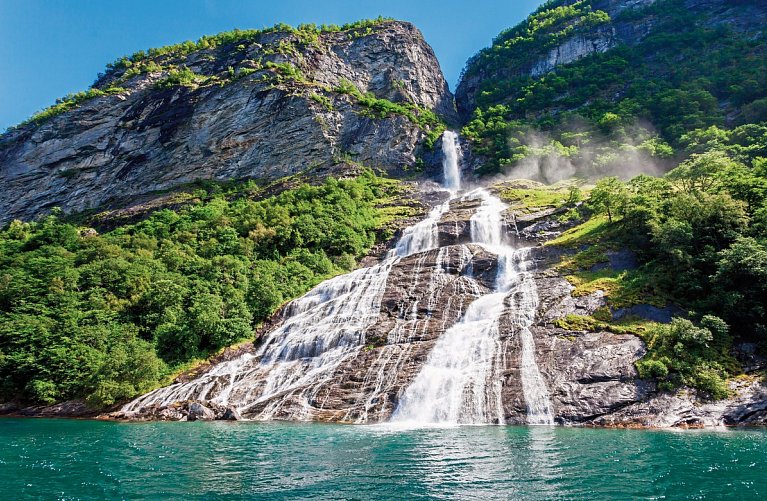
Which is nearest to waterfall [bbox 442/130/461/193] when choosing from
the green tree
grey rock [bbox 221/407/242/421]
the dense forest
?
the dense forest

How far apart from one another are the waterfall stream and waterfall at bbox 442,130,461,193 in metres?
28.9

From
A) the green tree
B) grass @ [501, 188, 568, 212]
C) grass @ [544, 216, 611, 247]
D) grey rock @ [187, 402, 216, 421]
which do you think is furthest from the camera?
grass @ [501, 188, 568, 212]

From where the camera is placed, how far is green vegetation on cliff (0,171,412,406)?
2838 cm

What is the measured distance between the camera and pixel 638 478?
1237 cm

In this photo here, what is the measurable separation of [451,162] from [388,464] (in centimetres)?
6314

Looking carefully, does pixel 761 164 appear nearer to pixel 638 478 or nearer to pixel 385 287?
pixel 385 287

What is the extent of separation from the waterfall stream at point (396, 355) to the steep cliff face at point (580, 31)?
74193mm

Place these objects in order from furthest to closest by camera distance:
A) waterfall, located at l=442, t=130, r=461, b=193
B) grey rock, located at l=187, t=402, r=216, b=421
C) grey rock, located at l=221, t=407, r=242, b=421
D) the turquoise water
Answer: waterfall, located at l=442, t=130, r=461, b=193 → grey rock, located at l=187, t=402, r=216, b=421 → grey rock, located at l=221, t=407, r=242, b=421 → the turquoise water

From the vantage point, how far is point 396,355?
92.8 feet

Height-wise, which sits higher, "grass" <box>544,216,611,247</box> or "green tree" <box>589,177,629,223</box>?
"green tree" <box>589,177,629,223</box>

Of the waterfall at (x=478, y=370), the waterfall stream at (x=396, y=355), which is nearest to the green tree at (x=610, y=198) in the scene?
the waterfall stream at (x=396, y=355)

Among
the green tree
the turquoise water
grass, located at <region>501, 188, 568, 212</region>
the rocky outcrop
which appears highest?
grass, located at <region>501, 188, 568, 212</region>

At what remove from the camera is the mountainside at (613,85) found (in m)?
63.7

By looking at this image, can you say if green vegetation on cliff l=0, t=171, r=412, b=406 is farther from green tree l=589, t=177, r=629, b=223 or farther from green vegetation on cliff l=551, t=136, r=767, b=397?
green vegetation on cliff l=551, t=136, r=767, b=397
